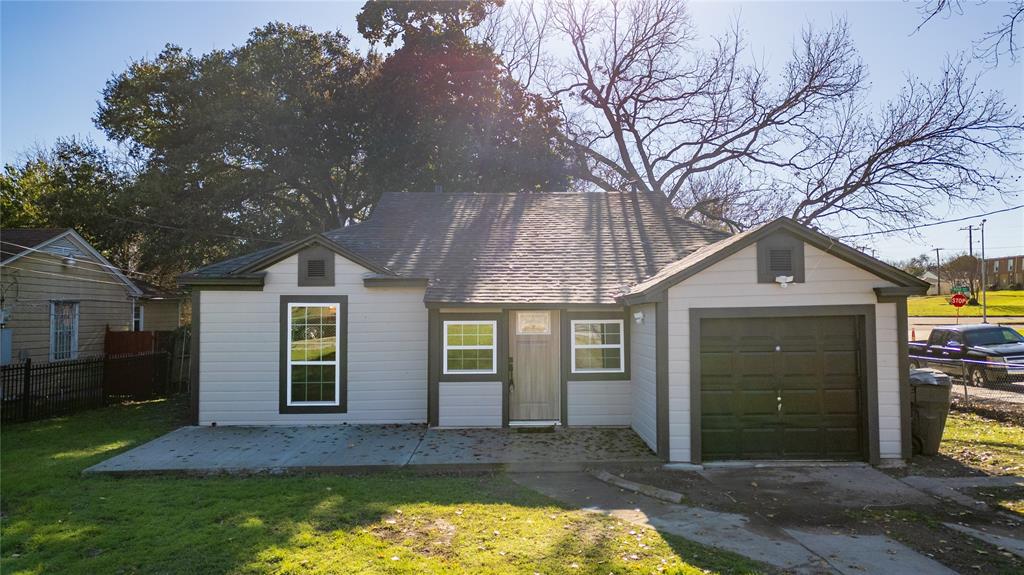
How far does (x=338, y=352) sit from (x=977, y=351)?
58.8 feet

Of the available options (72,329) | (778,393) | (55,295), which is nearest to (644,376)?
(778,393)

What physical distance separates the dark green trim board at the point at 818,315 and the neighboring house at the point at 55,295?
51.9 ft

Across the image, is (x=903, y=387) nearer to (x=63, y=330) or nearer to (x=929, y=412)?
(x=929, y=412)

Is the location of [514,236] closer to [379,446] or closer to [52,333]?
[379,446]

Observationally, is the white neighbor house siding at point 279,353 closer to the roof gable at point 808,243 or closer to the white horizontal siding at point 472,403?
the white horizontal siding at point 472,403

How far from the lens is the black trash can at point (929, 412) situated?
351 inches

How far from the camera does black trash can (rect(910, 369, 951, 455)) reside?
29.2ft

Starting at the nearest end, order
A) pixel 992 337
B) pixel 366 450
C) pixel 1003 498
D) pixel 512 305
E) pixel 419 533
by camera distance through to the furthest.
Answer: pixel 419 533
pixel 1003 498
pixel 366 450
pixel 512 305
pixel 992 337

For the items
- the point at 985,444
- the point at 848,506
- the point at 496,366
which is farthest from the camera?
the point at 496,366

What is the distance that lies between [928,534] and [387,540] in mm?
5607

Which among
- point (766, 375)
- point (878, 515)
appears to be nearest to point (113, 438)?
point (766, 375)

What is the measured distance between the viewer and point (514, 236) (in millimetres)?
14133

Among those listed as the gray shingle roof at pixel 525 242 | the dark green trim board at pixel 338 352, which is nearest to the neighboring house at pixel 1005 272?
the gray shingle roof at pixel 525 242

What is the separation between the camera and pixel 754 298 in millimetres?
8742
